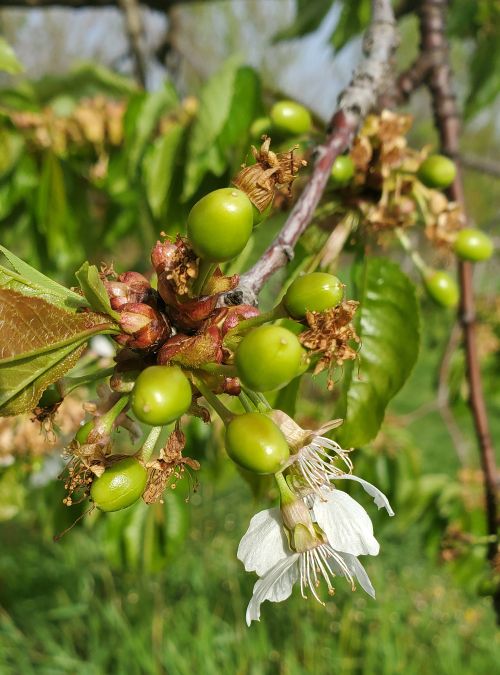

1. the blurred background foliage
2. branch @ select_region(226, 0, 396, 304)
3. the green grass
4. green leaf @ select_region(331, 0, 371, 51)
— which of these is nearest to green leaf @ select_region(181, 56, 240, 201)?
the blurred background foliage

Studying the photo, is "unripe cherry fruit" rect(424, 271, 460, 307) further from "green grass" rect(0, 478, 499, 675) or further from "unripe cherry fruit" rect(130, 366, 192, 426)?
"green grass" rect(0, 478, 499, 675)

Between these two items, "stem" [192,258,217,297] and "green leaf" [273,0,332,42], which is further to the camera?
"green leaf" [273,0,332,42]

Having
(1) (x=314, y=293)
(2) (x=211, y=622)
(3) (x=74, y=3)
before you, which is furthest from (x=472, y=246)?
(2) (x=211, y=622)

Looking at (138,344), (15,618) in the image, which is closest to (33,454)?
(138,344)

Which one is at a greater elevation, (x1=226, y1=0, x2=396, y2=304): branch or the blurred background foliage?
(x1=226, y1=0, x2=396, y2=304): branch

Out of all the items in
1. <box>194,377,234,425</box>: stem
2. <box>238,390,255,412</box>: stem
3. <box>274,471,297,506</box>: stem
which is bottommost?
<box>274,471,297,506</box>: stem

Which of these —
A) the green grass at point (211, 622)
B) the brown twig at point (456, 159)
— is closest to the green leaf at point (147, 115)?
the brown twig at point (456, 159)
